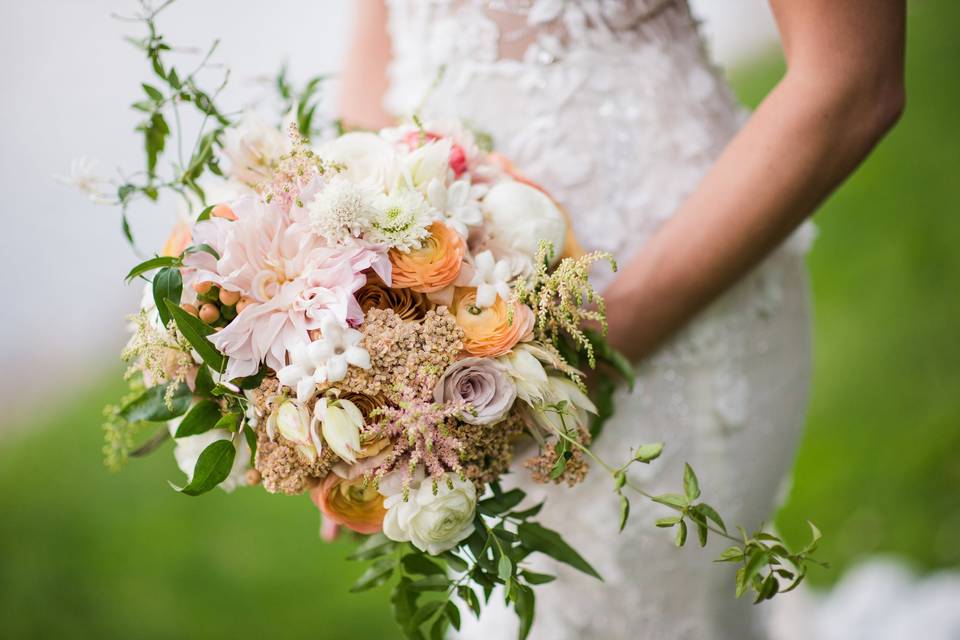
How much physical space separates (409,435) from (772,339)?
3.11ft

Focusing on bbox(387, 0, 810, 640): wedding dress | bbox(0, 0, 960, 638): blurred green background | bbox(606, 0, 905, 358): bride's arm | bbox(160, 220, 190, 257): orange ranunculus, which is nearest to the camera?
bbox(160, 220, 190, 257): orange ranunculus

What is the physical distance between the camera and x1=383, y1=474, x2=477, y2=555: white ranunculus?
1041 millimetres

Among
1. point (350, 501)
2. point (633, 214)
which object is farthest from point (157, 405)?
point (633, 214)

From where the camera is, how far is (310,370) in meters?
1.00

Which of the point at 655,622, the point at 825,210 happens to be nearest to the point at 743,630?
the point at 655,622

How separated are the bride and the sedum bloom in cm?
54

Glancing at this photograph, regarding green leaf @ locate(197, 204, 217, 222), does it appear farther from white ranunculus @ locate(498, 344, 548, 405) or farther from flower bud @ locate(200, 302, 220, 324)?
white ranunculus @ locate(498, 344, 548, 405)

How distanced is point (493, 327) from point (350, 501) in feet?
1.04

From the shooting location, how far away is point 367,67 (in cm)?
199

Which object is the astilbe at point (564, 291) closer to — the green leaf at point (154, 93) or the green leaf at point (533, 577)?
the green leaf at point (533, 577)

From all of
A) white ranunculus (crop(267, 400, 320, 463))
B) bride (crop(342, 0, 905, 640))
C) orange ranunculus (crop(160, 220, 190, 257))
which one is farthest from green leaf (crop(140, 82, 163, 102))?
white ranunculus (crop(267, 400, 320, 463))

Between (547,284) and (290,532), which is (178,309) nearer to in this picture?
(547,284)

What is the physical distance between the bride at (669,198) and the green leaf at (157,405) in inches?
24.4

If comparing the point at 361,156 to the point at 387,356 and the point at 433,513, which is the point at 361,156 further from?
the point at 433,513
